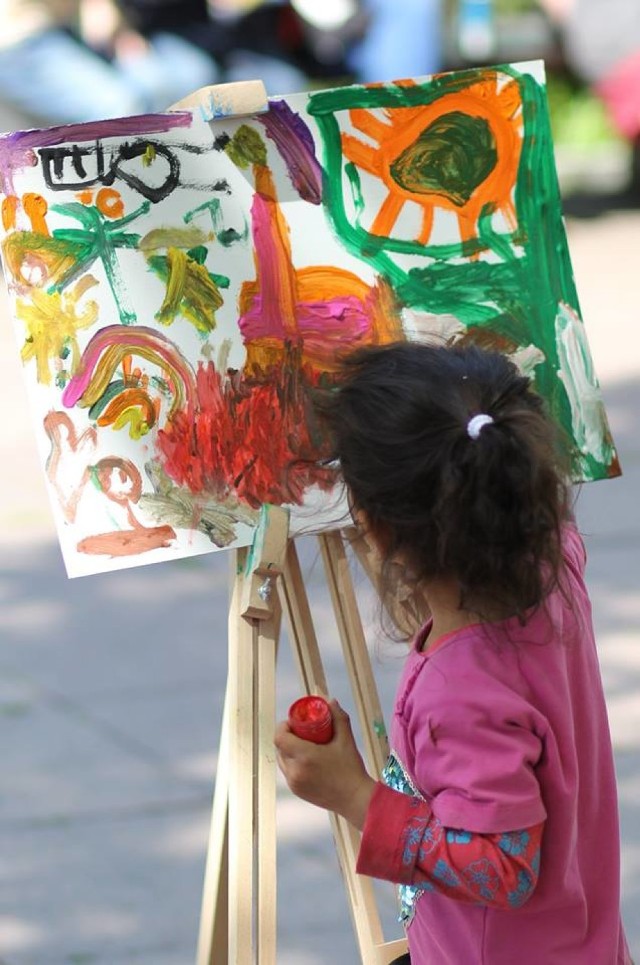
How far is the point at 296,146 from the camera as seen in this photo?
220cm

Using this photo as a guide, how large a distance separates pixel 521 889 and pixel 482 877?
4 cm

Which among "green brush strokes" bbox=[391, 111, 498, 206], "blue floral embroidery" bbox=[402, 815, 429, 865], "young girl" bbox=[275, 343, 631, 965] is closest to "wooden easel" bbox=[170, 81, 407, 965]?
"green brush strokes" bbox=[391, 111, 498, 206]

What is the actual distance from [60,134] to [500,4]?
879 cm

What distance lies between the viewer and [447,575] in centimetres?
150

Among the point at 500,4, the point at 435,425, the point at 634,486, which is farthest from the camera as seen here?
the point at 500,4

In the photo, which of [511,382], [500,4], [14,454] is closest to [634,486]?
[14,454]

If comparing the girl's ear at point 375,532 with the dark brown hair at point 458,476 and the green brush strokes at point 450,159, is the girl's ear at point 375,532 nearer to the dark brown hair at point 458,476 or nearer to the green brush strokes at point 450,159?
the dark brown hair at point 458,476

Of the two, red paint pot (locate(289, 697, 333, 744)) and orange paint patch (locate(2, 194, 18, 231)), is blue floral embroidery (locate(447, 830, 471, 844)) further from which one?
orange paint patch (locate(2, 194, 18, 231))

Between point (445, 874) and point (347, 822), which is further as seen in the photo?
point (347, 822)

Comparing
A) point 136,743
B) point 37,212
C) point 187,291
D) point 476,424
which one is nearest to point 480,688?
point 476,424

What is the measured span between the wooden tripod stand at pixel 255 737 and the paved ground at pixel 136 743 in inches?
6.8

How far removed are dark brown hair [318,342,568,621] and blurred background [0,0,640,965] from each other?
0.35m

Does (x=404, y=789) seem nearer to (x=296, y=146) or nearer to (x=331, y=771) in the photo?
(x=331, y=771)

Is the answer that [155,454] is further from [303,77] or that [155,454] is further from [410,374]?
[303,77]
